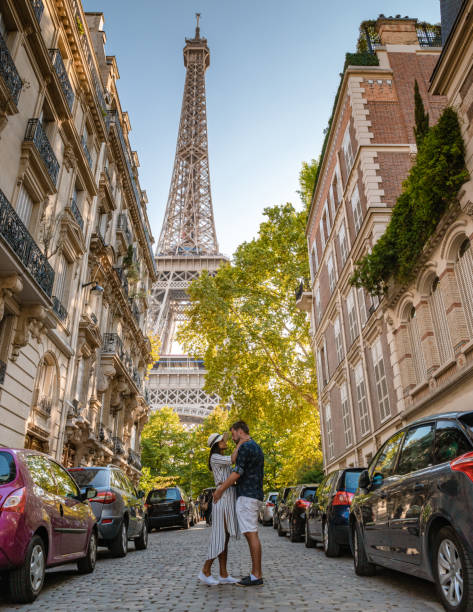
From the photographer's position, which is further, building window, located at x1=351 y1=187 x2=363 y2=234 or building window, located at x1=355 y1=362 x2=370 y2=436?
building window, located at x1=351 y1=187 x2=363 y2=234

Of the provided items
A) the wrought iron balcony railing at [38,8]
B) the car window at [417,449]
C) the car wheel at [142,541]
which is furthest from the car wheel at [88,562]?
the wrought iron balcony railing at [38,8]

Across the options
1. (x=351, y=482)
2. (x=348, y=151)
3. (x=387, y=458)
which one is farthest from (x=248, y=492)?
(x=348, y=151)

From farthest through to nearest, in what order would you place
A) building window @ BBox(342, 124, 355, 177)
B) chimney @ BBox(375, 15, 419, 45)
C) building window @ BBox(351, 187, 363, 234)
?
chimney @ BBox(375, 15, 419, 45)
building window @ BBox(342, 124, 355, 177)
building window @ BBox(351, 187, 363, 234)

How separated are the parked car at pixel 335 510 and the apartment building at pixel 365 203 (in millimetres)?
4784

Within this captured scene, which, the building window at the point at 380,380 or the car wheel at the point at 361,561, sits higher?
the building window at the point at 380,380

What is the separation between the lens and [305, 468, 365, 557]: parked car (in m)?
9.36

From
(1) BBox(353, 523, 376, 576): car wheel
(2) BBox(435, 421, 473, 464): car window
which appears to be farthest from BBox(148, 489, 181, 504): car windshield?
(2) BBox(435, 421, 473, 464): car window

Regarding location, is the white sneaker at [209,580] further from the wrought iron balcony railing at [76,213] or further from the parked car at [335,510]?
the wrought iron balcony railing at [76,213]

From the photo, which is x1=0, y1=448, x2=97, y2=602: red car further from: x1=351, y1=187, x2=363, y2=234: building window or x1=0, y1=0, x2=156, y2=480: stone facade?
x1=351, y1=187, x2=363, y2=234: building window

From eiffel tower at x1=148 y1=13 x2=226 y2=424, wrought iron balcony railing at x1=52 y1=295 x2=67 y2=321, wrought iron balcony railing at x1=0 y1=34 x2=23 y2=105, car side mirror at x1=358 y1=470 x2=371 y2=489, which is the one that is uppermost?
eiffel tower at x1=148 y1=13 x2=226 y2=424

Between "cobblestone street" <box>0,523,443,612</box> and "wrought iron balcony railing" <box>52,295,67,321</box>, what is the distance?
9781 mm

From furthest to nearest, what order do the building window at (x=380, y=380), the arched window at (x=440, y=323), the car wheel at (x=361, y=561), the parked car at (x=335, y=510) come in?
the building window at (x=380, y=380) < the arched window at (x=440, y=323) < the parked car at (x=335, y=510) < the car wheel at (x=361, y=561)

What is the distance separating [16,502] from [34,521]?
0.39 meters

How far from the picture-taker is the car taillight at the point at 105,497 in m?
10.0
